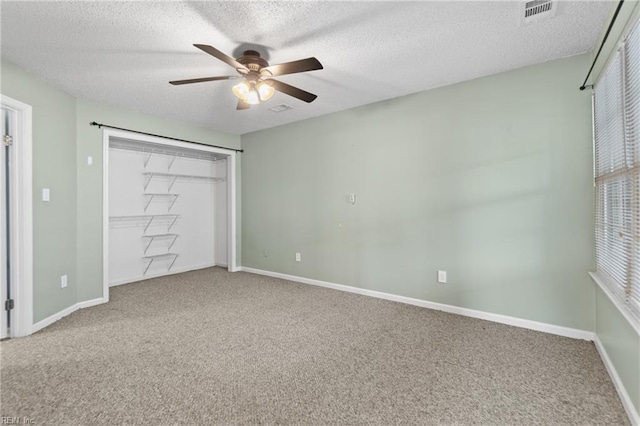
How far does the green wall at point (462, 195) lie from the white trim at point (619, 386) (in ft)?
1.14

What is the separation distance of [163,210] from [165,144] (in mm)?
1396

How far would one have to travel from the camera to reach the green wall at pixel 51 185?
2883mm

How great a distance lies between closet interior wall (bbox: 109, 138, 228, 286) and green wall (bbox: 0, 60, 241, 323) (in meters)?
0.91

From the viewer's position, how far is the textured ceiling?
2.00m

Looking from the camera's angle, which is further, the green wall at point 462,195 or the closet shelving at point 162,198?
the closet shelving at point 162,198

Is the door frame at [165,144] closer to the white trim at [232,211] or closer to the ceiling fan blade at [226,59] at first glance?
the white trim at [232,211]

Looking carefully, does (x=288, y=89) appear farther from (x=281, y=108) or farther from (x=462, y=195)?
(x=462, y=195)

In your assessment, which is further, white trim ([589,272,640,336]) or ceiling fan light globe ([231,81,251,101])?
ceiling fan light globe ([231,81,251,101])

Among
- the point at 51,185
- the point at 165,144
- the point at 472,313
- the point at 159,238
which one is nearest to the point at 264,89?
the point at 51,185

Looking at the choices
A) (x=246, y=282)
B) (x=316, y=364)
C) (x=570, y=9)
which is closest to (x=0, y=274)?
(x=246, y=282)

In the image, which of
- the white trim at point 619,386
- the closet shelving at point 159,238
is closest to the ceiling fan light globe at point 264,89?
the white trim at point 619,386

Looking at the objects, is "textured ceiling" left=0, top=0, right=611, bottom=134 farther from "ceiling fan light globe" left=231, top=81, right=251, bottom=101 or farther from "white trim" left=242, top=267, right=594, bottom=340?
"white trim" left=242, top=267, right=594, bottom=340

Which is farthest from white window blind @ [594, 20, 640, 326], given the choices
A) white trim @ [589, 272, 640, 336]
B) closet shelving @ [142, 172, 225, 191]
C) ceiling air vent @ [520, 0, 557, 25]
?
closet shelving @ [142, 172, 225, 191]

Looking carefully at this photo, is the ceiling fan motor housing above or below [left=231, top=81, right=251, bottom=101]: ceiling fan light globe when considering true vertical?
above
